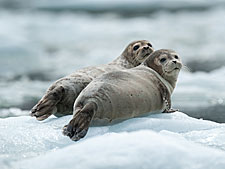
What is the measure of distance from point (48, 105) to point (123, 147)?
1717 mm

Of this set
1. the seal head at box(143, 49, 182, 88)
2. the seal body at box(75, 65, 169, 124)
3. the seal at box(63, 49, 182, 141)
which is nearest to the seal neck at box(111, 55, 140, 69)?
the seal head at box(143, 49, 182, 88)

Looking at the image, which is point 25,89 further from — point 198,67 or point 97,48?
point 97,48

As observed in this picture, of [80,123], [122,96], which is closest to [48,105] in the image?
[122,96]

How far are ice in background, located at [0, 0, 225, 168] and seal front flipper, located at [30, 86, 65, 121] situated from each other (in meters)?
0.07

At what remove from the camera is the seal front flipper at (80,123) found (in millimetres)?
4457

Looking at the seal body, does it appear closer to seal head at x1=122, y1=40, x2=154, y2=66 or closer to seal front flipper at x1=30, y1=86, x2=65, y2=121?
seal front flipper at x1=30, y1=86, x2=65, y2=121

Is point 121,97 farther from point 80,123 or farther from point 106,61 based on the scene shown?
point 106,61

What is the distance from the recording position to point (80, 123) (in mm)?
4512

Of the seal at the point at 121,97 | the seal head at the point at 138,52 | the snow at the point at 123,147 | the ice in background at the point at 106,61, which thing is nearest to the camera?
the snow at the point at 123,147

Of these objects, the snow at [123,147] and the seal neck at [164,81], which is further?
the seal neck at [164,81]

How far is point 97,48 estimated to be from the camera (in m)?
13.6

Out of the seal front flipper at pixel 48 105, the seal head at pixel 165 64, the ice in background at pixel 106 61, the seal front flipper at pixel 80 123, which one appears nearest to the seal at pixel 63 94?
the seal front flipper at pixel 48 105

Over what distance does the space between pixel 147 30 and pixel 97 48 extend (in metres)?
1.97

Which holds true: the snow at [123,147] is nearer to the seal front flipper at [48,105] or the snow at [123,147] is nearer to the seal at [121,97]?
the seal at [121,97]
